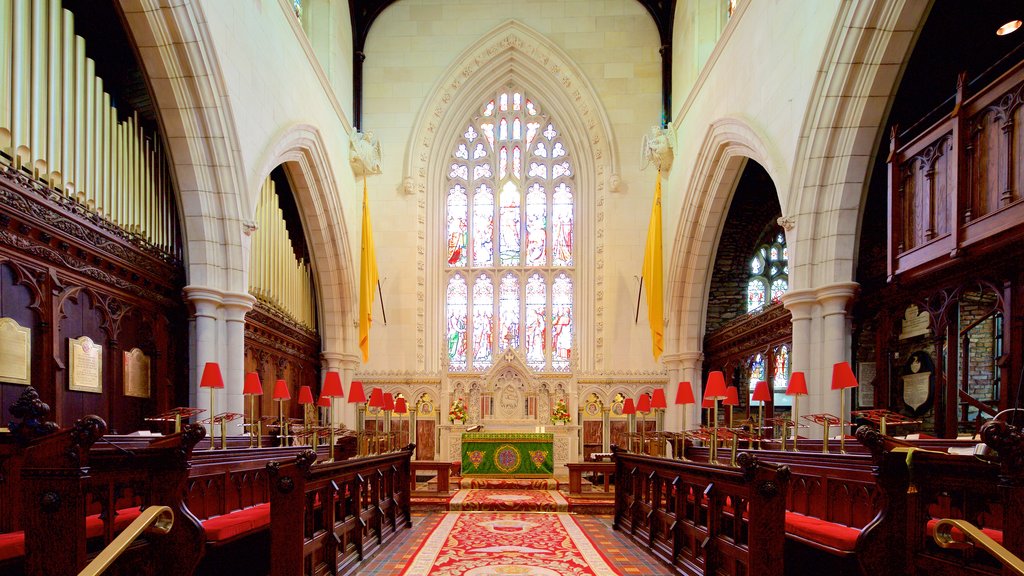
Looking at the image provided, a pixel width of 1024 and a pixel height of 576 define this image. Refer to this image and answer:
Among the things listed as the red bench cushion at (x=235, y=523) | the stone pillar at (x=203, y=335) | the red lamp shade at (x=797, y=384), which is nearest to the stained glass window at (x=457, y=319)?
the stone pillar at (x=203, y=335)

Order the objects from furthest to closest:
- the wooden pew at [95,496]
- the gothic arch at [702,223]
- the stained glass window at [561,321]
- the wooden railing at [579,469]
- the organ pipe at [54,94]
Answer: the stained glass window at [561,321] → the gothic arch at [702,223] → the wooden railing at [579,469] → the organ pipe at [54,94] → the wooden pew at [95,496]

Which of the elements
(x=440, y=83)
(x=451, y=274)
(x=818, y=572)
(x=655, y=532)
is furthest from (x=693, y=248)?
(x=818, y=572)

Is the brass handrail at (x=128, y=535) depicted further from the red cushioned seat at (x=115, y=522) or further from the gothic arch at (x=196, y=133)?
the gothic arch at (x=196, y=133)

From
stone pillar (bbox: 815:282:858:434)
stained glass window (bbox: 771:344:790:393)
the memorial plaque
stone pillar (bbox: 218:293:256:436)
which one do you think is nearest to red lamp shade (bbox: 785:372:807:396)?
stone pillar (bbox: 815:282:858:434)

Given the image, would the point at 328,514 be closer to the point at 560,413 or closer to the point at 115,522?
the point at 115,522

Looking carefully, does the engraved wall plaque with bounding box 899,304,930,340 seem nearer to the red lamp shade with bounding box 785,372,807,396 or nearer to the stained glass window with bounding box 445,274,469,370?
the red lamp shade with bounding box 785,372,807,396

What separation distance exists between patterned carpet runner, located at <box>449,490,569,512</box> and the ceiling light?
6.72 meters

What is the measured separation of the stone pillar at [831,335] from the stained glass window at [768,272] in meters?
5.52

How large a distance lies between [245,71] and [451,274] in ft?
24.1

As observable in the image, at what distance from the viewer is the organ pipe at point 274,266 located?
408 inches

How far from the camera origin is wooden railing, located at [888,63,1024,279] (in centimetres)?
506

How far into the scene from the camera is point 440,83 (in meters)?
15.3

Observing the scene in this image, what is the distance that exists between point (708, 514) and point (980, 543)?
2.65m

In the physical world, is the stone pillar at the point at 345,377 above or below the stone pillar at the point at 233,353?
below
